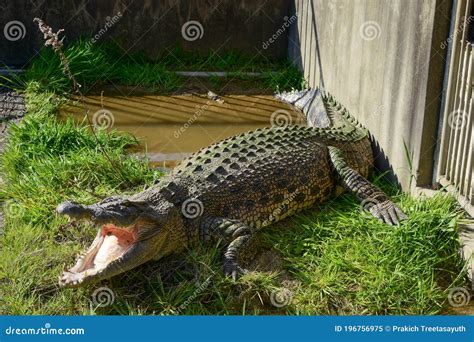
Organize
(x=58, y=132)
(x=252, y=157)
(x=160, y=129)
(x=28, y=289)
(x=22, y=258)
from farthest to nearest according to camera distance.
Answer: (x=160, y=129) < (x=58, y=132) < (x=252, y=157) < (x=22, y=258) < (x=28, y=289)

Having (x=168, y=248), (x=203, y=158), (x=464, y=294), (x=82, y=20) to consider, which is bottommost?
(x=464, y=294)

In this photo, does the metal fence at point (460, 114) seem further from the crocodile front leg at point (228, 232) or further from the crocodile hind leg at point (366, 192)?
the crocodile front leg at point (228, 232)

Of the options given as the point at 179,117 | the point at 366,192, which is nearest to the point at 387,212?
the point at 366,192

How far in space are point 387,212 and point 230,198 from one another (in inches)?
49.0

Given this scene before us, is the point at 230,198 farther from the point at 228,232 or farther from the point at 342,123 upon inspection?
the point at 342,123

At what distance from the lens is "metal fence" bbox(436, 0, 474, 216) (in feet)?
15.6

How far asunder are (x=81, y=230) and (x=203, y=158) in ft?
3.69

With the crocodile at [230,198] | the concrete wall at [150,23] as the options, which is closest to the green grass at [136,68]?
the concrete wall at [150,23]

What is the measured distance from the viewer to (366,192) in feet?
17.8

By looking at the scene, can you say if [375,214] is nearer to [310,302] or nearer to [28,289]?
[310,302]

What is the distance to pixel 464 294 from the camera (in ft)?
14.5

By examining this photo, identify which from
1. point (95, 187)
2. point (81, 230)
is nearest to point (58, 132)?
point (95, 187)

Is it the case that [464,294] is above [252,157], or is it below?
below

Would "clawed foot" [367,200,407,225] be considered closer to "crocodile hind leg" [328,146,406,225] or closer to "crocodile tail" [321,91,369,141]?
"crocodile hind leg" [328,146,406,225]
